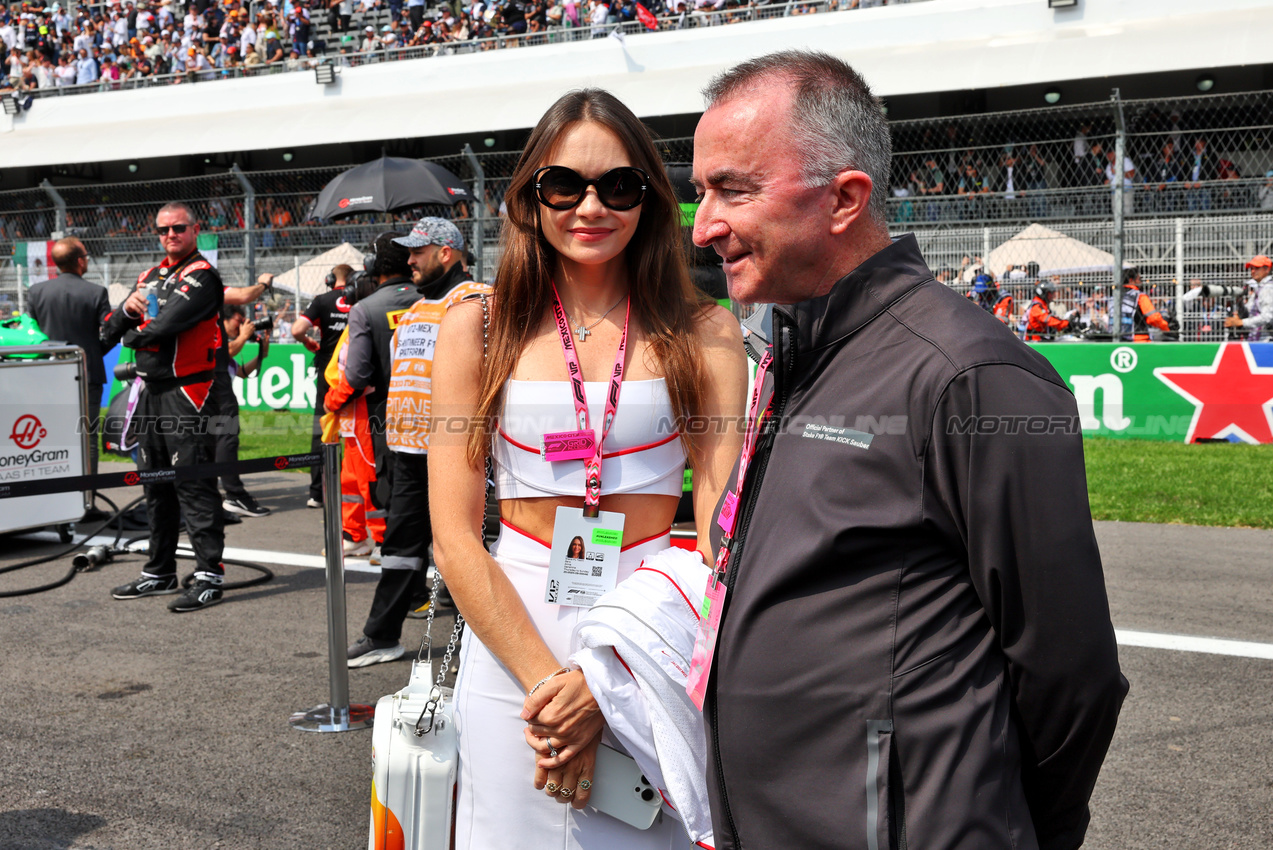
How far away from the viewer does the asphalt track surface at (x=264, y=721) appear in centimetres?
326

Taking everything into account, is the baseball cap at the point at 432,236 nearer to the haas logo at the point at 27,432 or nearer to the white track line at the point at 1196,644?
the haas logo at the point at 27,432

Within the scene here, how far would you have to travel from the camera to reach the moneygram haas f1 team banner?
10.8 meters

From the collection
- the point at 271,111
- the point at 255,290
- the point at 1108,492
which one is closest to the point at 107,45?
the point at 271,111

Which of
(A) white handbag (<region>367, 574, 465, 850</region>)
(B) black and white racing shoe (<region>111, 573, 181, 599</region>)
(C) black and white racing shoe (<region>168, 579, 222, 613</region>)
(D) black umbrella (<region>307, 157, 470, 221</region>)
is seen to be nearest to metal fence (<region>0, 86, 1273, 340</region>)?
(D) black umbrella (<region>307, 157, 470, 221</region>)

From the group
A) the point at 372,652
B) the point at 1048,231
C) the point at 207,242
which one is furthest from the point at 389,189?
the point at 1048,231

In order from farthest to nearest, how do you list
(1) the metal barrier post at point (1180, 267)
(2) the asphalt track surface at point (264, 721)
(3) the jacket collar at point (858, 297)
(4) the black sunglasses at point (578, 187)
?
(1) the metal barrier post at point (1180, 267), (2) the asphalt track surface at point (264, 721), (4) the black sunglasses at point (578, 187), (3) the jacket collar at point (858, 297)

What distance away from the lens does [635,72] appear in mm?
22984

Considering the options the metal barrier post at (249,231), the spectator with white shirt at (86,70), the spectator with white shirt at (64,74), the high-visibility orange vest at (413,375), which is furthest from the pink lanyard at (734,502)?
the spectator with white shirt at (64,74)

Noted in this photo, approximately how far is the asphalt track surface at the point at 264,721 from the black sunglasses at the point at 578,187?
106cm

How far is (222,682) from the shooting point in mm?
4641

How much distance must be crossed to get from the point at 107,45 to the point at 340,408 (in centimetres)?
3167

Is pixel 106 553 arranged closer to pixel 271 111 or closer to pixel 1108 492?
pixel 1108 492

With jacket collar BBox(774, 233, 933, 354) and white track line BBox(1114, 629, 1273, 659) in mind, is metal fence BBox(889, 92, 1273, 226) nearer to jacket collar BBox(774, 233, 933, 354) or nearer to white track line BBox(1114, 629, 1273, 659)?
white track line BBox(1114, 629, 1273, 659)

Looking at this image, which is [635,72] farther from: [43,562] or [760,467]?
[760,467]
